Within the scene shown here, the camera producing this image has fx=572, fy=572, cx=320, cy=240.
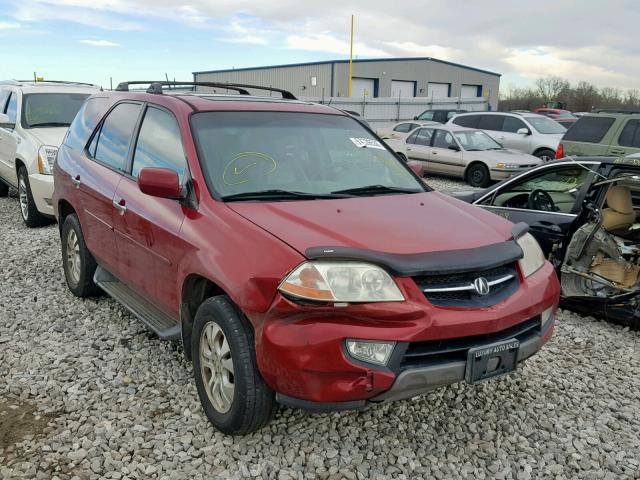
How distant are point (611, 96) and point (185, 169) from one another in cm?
7084

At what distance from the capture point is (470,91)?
169ft

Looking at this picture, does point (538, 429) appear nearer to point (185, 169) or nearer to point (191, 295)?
point (191, 295)

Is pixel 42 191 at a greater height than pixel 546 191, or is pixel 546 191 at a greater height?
pixel 546 191

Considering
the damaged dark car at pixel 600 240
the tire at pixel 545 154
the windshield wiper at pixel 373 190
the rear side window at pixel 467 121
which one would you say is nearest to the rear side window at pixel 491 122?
the rear side window at pixel 467 121

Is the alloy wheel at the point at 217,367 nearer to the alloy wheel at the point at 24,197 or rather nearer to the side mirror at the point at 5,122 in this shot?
the alloy wheel at the point at 24,197

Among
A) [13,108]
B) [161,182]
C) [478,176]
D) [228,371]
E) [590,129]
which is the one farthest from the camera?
[478,176]

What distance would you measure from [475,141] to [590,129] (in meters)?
3.56

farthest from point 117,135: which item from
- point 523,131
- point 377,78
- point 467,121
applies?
point 377,78

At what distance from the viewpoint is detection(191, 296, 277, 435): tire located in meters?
2.75

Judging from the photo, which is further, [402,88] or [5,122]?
[402,88]

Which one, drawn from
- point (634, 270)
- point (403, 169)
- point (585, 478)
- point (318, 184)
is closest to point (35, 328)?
point (318, 184)

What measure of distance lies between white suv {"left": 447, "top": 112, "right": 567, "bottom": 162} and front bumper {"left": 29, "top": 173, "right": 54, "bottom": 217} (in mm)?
11671

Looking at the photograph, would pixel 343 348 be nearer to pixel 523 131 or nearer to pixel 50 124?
pixel 50 124

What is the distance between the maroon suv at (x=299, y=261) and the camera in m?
2.54
